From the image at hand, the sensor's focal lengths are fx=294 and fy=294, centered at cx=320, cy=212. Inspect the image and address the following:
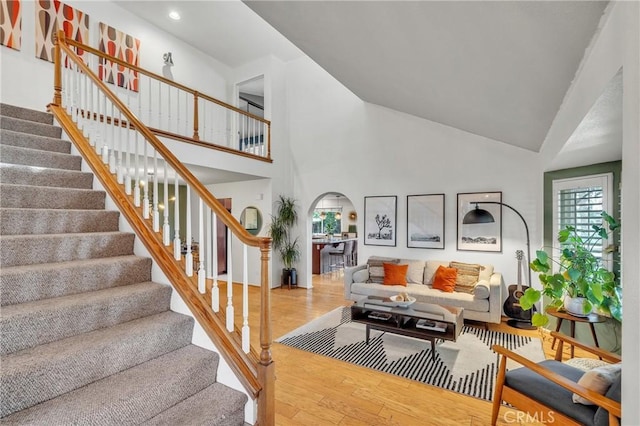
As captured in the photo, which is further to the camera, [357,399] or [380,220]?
[380,220]

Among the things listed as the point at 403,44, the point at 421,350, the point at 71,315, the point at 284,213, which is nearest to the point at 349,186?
the point at 284,213

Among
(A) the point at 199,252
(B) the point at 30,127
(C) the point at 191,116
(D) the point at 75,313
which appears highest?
(C) the point at 191,116

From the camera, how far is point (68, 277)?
72.5 inches

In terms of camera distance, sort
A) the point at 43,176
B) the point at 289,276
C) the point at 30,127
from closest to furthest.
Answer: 1. the point at 43,176
2. the point at 30,127
3. the point at 289,276

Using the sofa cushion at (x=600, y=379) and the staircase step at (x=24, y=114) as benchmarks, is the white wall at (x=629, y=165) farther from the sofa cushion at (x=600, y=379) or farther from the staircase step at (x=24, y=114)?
the staircase step at (x=24, y=114)

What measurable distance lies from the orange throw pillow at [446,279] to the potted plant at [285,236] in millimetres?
2803

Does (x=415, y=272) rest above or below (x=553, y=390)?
above

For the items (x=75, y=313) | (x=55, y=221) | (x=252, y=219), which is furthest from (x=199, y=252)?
(x=252, y=219)

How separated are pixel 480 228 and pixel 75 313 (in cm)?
471

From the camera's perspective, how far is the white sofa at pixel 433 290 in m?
3.77

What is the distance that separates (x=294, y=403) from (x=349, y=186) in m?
3.92

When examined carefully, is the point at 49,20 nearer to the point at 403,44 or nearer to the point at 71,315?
the point at 71,315

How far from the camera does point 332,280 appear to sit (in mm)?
6930

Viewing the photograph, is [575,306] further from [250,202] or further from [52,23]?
[52,23]
